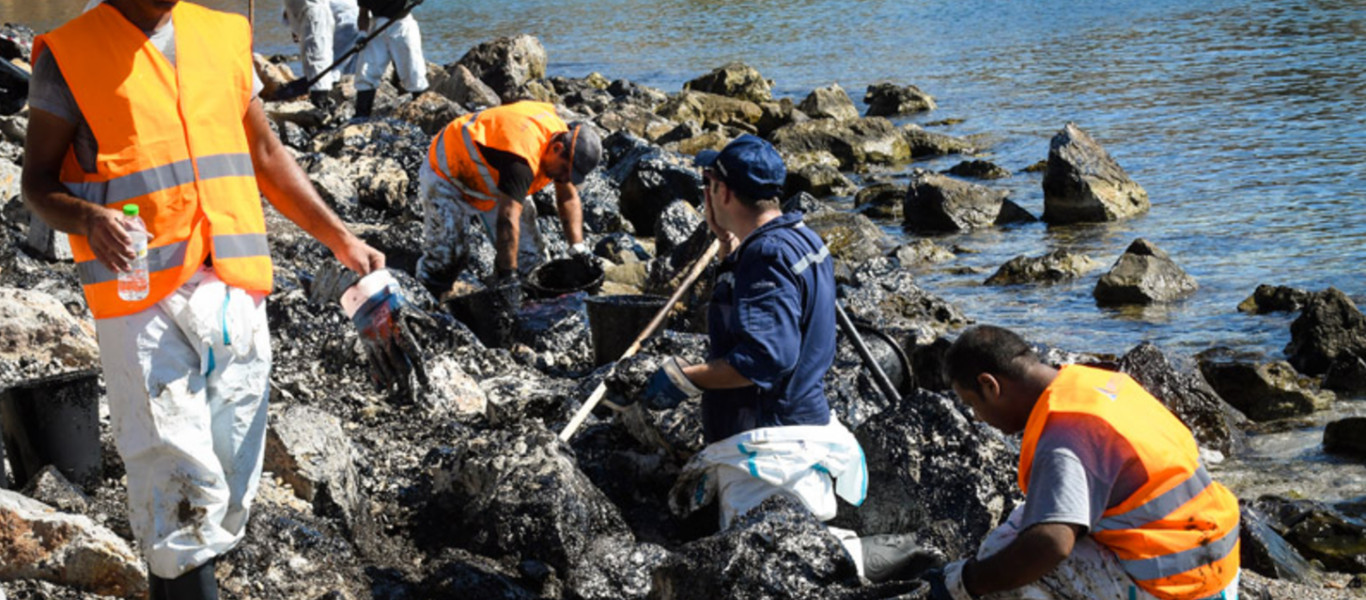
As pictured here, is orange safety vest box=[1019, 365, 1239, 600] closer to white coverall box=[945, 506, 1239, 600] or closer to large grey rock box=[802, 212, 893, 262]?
white coverall box=[945, 506, 1239, 600]

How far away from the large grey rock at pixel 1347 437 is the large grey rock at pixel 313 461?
191 inches

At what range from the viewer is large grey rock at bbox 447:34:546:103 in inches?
740

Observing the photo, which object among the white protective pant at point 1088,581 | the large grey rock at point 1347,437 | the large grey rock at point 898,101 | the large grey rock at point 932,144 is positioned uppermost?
the white protective pant at point 1088,581

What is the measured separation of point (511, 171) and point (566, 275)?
0.80 m

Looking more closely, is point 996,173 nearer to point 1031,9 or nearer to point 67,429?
point 67,429

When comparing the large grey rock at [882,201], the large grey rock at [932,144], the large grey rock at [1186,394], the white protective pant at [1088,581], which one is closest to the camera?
the white protective pant at [1088,581]

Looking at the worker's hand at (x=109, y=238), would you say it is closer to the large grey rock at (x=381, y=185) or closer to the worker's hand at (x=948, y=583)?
the worker's hand at (x=948, y=583)

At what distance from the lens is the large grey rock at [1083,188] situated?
12.9 meters

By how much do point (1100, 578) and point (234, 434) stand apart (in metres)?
2.04

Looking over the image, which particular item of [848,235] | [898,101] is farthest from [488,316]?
[898,101]

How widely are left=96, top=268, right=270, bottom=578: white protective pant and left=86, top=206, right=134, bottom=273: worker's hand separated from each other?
167 millimetres

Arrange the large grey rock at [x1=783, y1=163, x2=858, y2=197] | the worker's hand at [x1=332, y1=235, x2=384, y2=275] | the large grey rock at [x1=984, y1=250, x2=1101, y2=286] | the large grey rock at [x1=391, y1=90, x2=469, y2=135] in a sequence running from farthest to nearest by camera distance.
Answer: the large grey rock at [x1=783, y1=163, x2=858, y2=197] → the large grey rock at [x1=391, y1=90, x2=469, y2=135] → the large grey rock at [x1=984, y1=250, x2=1101, y2=286] → the worker's hand at [x1=332, y1=235, x2=384, y2=275]

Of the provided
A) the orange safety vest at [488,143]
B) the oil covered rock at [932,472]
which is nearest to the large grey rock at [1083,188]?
the orange safety vest at [488,143]

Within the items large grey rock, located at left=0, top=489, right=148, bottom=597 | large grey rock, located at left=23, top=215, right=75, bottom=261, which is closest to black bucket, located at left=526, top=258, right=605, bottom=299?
large grey rock, located at left=23, top=215, right=75, bottom=261
